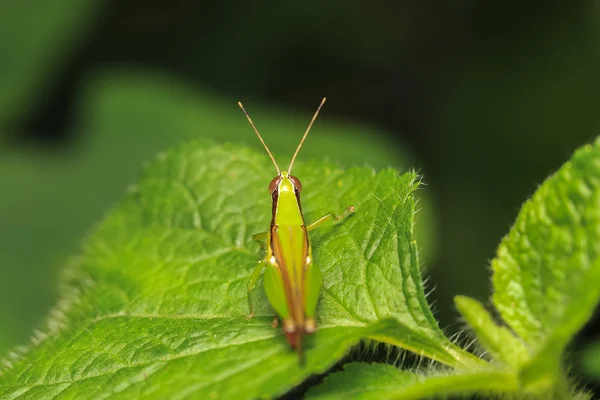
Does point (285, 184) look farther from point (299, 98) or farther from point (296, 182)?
point (299, 98)

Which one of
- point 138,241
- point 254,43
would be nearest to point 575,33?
point 254,43

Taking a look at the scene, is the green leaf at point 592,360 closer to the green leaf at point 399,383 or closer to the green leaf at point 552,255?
the green leaf at point 552,255

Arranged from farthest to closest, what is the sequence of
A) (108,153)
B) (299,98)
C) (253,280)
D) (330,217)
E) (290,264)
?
(299,98) → (108,153) → (330,217) → (253,280) → (290,264)

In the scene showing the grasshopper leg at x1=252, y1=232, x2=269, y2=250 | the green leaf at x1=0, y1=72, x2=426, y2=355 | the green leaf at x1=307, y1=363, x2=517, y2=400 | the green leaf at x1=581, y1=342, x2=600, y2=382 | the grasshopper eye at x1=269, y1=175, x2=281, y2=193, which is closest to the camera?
the green leaf at x1=307, y1=363, x2=517, y2=400

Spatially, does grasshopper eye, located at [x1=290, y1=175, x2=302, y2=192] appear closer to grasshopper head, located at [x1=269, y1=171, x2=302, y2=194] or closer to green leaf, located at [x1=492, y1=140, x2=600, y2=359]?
grasshopper head, located at [x1=269, y1=171, x2=302, y2=194]

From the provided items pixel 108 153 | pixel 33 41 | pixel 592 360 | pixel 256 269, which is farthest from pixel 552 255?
pixel 33 41

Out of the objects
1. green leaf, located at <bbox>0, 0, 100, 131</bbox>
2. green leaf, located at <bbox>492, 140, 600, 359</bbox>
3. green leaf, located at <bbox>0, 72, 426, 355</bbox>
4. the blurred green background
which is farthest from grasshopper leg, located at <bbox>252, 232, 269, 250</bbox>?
green leaf, located at <bbox>0, 0, 100, 131</bbox>
